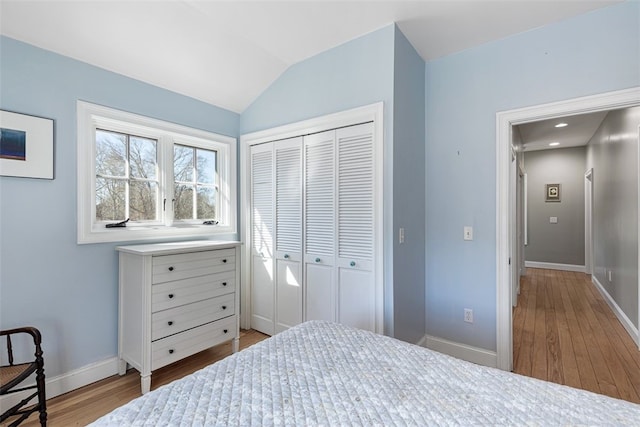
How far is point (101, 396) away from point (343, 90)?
2808 mm

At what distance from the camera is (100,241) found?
7.34 ft

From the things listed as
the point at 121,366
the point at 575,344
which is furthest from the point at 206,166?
the point at 575,344

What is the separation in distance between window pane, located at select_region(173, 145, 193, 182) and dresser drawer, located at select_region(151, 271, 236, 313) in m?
1.02

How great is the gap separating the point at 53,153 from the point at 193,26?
4.24 feet

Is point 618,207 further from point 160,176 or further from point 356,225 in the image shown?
point 160,176

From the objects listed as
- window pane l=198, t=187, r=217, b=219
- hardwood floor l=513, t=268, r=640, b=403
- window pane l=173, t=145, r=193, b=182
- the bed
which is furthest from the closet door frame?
hardwood floor l=513, t=268, r=640, b=403

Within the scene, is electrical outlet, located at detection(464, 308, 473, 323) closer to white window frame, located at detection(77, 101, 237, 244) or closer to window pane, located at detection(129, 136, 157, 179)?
white window frame, located at detection(77, 101, 237, 244)

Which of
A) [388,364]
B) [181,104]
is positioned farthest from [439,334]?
[181,104]

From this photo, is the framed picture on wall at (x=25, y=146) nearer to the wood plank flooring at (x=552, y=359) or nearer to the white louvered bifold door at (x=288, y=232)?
the wood plank flooring at (x=552, y=359)

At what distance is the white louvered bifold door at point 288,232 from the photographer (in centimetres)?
281

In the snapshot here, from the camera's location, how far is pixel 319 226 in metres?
2.67

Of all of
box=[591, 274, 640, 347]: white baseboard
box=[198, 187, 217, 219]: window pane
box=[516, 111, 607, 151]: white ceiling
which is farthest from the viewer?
box=[516, 111, 607, 151]: white ceiling

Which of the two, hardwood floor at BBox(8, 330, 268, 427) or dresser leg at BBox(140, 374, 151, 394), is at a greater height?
dresser leg at BBox(140, 374, 151, 394)

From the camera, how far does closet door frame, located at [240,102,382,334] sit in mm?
2271
